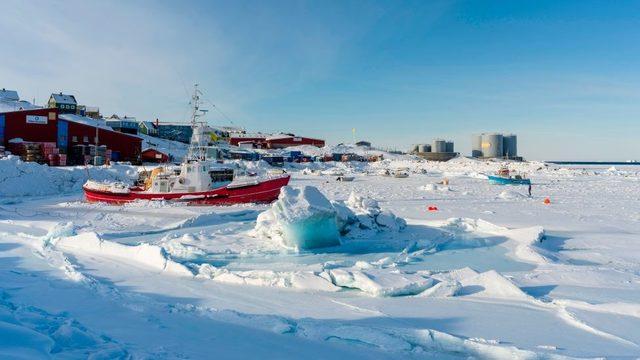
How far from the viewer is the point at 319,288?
730 cm

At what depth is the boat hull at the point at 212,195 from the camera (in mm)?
20125

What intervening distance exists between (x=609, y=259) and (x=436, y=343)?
21.8 ft

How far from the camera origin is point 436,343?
16.4 ft

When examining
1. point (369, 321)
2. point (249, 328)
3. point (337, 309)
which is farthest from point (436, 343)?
point (249, 328)

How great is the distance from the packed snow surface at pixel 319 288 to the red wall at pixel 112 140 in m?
29.3

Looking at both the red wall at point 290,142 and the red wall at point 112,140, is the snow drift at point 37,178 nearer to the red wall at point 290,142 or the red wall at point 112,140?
the red wall at point 112,140

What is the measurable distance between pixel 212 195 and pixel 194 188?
1083 millimetres

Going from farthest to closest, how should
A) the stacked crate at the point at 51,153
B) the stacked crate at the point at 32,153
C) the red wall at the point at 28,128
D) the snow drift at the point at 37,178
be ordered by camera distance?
1. the red wall at the point at 28,128
2. the stacked crate at the point at 51,153
3. the stacked crate at the point at 32,153
4. the snow drift at the point at 37,178

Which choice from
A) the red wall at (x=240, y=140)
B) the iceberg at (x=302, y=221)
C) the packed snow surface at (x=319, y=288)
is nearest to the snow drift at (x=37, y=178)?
the packed snow surface at (x=319, y=288)

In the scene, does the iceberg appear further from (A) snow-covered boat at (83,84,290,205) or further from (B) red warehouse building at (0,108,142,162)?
(B) red warehouse building at (0,108,142,162)

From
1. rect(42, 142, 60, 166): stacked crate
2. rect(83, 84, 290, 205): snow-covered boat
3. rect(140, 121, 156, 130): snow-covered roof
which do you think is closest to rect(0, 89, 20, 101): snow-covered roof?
rect(140, 121, 156, 130): snow-covered roof

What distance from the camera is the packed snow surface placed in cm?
484

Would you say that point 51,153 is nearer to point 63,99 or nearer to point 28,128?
point 28,128

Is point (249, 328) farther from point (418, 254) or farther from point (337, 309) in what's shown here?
point (418, 254)
